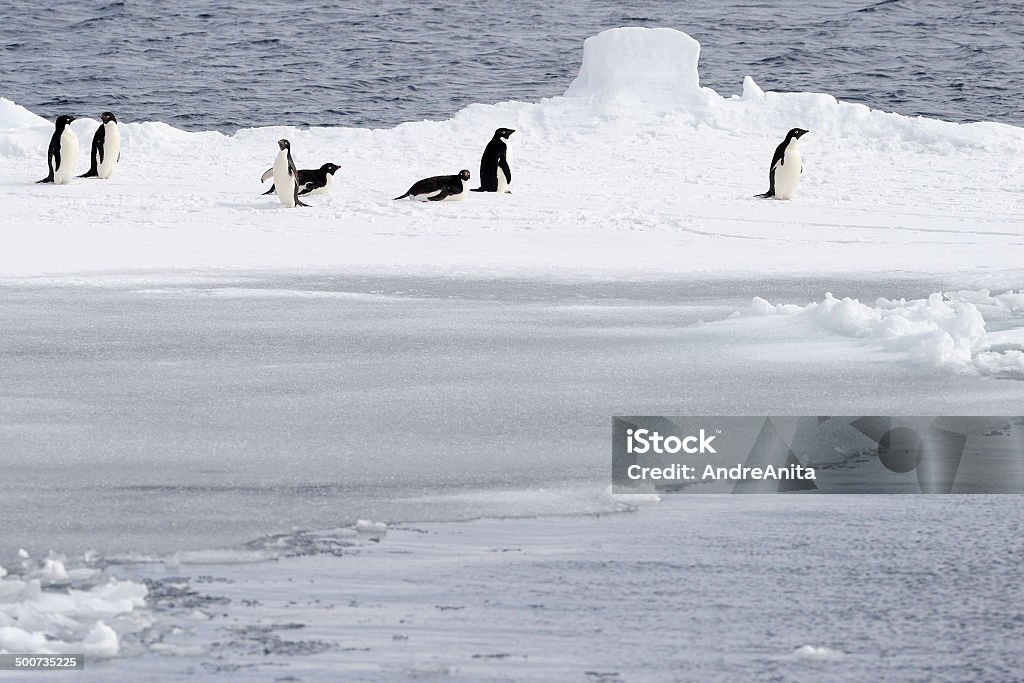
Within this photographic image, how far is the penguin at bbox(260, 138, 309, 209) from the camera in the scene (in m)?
13.6

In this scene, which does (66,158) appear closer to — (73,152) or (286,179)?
(73,152)

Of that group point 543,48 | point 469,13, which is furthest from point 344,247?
point 469,13

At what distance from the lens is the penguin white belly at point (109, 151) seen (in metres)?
16.1

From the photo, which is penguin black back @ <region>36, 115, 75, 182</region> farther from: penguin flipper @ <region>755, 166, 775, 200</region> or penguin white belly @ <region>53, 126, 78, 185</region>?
penguin flipper @ <region>755, 166, 775, 200</region>

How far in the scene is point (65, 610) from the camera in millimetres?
3375

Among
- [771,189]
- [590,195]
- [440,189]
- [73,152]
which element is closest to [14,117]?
[73,152]

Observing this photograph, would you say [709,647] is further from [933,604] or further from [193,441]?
[193,441]

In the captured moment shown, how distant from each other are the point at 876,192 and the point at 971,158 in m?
3.58

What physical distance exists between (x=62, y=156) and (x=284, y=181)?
10.2 ft

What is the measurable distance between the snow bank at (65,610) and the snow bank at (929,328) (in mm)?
3895

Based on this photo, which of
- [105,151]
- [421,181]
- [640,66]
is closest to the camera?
[421,181]

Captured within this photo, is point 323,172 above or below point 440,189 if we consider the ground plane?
above

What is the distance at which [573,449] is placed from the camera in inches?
197

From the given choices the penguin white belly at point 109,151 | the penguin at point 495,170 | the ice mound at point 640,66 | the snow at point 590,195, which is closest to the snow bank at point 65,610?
the snow at point 590,195
